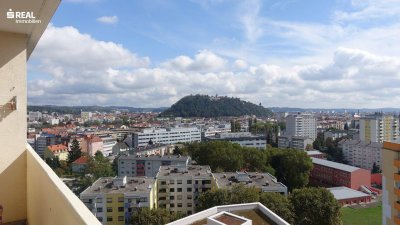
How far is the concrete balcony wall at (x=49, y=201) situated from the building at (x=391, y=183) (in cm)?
566

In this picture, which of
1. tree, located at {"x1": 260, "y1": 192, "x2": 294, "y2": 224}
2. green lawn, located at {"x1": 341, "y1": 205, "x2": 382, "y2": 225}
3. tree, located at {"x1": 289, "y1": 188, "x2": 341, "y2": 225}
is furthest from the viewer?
green lawn, located at {"x1": 341, "y1": 205, "x2": 382, "y2": 225}

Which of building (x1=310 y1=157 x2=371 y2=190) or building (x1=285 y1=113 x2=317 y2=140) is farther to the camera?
building (x1=285 y1=113 x2=317 y2=140)

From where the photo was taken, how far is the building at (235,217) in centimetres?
562

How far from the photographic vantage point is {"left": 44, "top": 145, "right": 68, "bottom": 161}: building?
2891cm

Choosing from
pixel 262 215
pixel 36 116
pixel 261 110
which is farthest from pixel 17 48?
pixel 261 110

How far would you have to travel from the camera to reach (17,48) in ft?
8.06

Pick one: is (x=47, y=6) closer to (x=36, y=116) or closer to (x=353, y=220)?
(x=353, y=220)

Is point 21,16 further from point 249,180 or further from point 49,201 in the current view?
point 249,180

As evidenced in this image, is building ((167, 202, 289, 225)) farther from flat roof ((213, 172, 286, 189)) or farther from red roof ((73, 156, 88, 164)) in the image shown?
red roof ((73, 156, 88, 164))

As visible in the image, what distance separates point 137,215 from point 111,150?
28032 mm

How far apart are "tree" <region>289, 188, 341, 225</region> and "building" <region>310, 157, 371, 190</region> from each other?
1250 cm

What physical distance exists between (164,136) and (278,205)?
1207 inches

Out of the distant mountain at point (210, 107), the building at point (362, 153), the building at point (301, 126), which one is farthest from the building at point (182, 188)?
the distant mountain at point (210, 107)

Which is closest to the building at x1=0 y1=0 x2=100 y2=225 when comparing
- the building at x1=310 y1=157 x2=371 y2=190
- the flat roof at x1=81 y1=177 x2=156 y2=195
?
the flat roof at x1=81 y1=177 x2=156 y2=195
